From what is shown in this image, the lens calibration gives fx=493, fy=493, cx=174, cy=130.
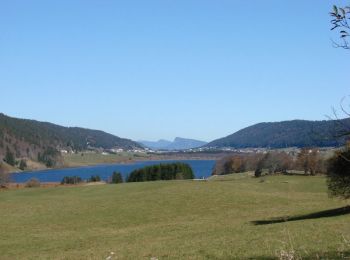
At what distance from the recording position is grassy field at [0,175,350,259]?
20.6m

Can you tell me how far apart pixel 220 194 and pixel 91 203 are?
16.4m

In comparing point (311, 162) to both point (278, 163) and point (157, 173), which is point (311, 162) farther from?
point (157, 173)

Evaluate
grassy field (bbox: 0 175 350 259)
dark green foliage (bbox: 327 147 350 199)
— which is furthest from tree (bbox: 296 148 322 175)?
dark green foliage (bbox: 327 147 350 199)

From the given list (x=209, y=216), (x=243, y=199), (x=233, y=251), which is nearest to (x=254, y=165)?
Result: (x=243, y=199)

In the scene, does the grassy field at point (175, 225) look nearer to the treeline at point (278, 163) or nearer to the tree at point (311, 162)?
the tree at point (311, 162)

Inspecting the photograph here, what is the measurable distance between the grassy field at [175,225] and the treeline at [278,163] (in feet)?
115

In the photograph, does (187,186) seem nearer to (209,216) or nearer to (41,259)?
(209,216)

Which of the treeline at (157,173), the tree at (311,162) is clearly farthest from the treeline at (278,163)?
the treeline at (157,173)

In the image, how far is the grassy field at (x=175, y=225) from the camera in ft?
67.5

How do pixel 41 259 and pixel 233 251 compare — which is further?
pixel 41 259

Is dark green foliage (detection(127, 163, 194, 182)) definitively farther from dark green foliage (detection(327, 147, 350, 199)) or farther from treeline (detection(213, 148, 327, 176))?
→ dark green foliage (detection(327, 147, 350, 199))

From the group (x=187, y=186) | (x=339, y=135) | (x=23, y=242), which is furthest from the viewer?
(x=187, y=186)

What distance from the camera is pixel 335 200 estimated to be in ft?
172

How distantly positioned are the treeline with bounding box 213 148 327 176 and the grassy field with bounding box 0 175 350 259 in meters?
35.2
